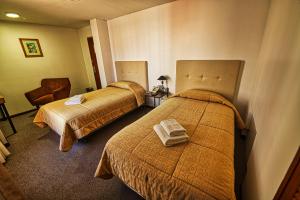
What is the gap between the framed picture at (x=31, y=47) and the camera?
3.56 meters

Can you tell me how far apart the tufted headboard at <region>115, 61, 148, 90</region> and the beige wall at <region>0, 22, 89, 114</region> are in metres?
2.05

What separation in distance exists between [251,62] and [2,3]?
429 cm

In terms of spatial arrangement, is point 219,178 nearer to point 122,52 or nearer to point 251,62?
point 251,62

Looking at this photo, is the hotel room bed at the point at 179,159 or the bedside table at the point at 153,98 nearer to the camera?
the hotel room bed at the point at 179,159

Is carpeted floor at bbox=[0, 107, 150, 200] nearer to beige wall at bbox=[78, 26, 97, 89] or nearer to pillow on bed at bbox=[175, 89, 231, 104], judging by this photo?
pillow on bed at bbox=[175, 89, 231, 104]

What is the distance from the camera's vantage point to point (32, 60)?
12.4 ft

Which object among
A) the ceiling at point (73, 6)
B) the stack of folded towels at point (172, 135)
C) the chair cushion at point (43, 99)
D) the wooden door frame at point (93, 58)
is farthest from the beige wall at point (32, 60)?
the stack of folded towels at point (172, 135)

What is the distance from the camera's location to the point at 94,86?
16.8 feet

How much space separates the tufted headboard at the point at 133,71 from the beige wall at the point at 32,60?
2.05 metres

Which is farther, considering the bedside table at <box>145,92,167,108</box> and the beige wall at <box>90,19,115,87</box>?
the beige wall at <box>90,19,115,87</box>

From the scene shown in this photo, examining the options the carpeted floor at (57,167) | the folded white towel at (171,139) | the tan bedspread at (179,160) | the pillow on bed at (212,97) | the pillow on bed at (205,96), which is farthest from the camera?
the pillow on bed at (205,96)

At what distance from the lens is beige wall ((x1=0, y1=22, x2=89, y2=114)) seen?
132 inches

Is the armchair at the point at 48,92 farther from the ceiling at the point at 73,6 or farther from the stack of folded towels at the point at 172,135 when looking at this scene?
the stack of folded towels at the point at 172,135

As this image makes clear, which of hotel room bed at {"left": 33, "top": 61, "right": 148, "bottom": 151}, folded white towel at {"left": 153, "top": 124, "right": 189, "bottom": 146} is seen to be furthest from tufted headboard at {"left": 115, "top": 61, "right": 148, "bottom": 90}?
folded white towel at {"left": 153, "top": 124, "right": 189, "bottom": 146}
